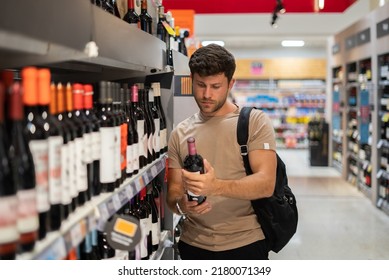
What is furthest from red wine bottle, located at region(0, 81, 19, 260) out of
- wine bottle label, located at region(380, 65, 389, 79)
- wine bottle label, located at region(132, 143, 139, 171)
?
wine bottle label, located at region(380, 65, 389, 79)

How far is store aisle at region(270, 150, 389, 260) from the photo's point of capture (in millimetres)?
4840

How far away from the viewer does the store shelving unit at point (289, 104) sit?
15.9 m

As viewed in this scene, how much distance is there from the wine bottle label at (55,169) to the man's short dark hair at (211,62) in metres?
0.91

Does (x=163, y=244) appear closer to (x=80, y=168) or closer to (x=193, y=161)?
(x=193, y=161)

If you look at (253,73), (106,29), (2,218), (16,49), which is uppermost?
(253,73)

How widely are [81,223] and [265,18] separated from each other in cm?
954

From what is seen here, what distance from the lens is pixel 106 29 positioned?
4.90 ft

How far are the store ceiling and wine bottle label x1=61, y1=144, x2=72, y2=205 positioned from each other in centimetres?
782

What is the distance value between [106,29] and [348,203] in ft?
21.1

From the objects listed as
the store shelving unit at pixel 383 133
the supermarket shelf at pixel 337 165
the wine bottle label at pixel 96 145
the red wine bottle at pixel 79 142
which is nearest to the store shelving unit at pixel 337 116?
the supermarket shelf at pixel 337 165
